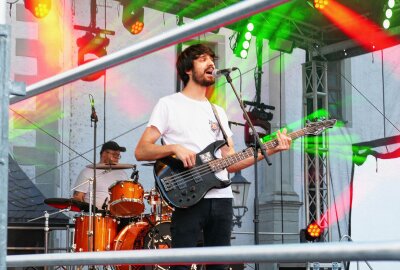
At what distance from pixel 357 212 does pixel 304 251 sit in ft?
25.2

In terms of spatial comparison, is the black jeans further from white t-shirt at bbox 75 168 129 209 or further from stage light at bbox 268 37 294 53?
stage light at bbox 268 37 294 53

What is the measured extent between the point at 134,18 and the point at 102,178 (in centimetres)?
216

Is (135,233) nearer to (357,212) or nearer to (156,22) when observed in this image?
(357,212)

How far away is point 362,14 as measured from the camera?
28.9 feet

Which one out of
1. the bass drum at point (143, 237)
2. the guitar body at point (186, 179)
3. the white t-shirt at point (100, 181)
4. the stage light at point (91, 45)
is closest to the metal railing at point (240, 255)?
the guitar body at point (186, 179)

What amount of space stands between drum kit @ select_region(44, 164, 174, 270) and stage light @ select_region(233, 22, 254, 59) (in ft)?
9.72

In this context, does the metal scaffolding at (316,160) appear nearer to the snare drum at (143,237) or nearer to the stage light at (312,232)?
the stage light at (312,232)

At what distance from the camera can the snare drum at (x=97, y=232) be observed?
6.46 m

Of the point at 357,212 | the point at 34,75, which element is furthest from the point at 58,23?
the point at 357,212

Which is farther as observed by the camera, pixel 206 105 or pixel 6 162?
pixel 206 105

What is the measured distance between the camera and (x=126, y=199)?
636 cm

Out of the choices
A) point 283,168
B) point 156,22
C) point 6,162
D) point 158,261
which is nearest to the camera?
point 158,261

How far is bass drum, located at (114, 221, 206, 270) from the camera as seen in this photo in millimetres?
6188

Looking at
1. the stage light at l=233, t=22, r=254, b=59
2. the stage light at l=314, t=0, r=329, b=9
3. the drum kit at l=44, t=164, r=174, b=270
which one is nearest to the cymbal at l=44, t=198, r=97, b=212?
A: the drum kit at l=44, t=164, r=174, b=270
